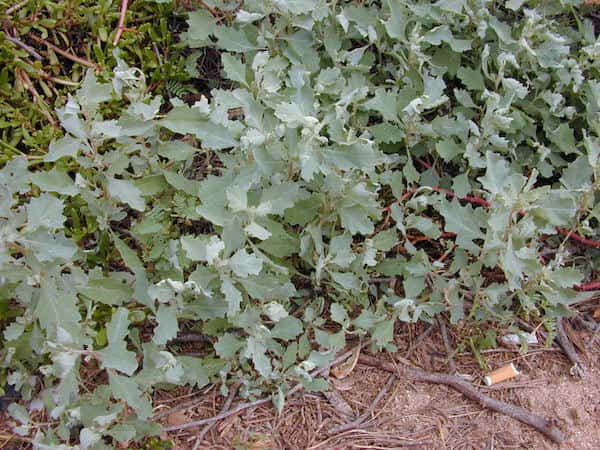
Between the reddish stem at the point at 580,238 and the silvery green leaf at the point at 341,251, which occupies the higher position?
the silvery green leaf at the point at 341,251

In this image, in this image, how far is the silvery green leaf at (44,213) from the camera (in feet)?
6.42

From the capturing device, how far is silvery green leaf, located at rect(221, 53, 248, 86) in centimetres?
249

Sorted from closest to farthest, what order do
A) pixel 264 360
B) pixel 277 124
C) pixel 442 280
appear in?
pixel 264 360
pixel 277 124
pixel 442 280

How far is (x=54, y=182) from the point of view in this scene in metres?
2.17

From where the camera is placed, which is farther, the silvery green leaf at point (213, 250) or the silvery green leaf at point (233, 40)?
the silvery green leaf at point (233, 40)

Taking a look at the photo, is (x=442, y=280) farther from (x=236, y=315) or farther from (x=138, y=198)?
(x=138, y=198)

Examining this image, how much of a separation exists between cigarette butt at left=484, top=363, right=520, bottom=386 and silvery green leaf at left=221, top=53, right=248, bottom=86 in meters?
1.44

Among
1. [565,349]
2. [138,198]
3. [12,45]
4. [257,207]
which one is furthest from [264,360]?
[12,45]

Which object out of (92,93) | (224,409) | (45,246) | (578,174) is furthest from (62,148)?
(578,174)

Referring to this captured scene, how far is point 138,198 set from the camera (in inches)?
86.6

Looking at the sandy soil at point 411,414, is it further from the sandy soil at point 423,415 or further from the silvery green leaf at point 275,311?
the silvery green leaf at point 275,311

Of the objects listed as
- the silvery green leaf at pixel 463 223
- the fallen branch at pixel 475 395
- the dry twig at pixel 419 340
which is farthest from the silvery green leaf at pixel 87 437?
the silvery green leaf at pixel 463 223

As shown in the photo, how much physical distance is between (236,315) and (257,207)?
14.5 inches

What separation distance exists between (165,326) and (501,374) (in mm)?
1264
